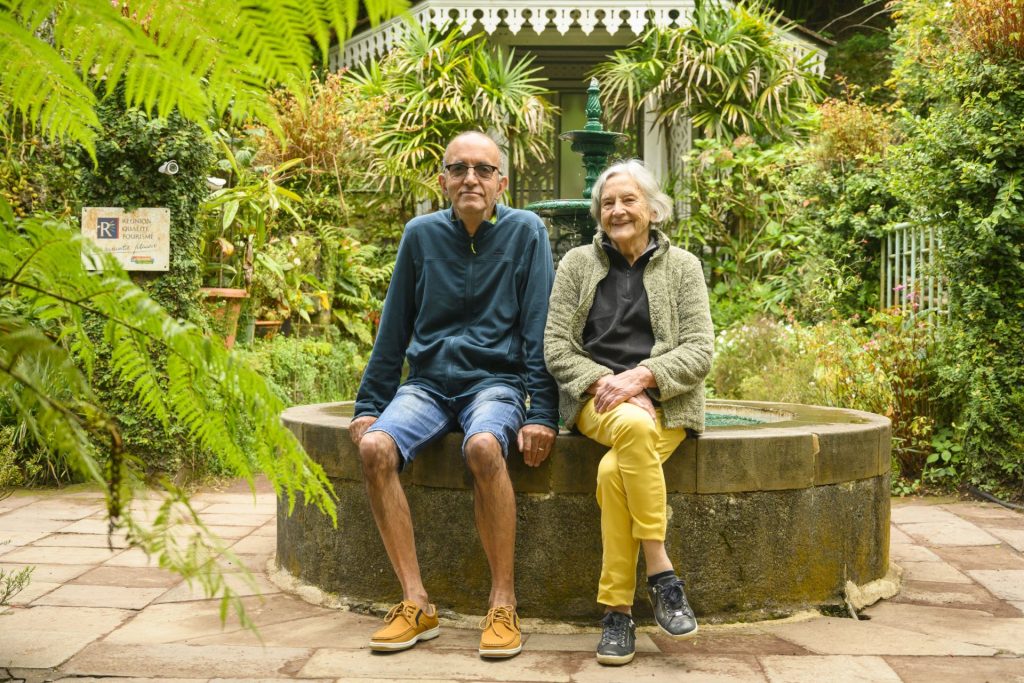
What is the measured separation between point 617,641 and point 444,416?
0.93 meters

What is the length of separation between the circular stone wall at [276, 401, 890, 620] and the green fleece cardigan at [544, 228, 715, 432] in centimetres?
15

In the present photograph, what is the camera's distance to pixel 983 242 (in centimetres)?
523

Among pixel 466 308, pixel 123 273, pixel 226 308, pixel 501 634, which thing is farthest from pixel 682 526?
pixel 226 308

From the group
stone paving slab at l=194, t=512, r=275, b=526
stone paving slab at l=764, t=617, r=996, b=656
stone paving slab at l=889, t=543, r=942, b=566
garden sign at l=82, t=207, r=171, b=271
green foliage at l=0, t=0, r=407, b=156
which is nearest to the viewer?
green foliage at l=0, t=0, r=407, b=156

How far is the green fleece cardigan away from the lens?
Result: 3.17 metres

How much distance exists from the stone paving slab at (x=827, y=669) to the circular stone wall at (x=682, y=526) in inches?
16.9

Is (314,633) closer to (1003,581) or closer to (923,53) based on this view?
(1003,581)

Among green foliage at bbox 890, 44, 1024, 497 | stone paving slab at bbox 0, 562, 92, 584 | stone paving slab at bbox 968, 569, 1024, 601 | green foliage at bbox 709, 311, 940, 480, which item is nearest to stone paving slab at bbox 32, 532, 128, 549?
stone paving slab at bbox 0, 562, 92, 584

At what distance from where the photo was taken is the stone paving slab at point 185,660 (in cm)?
274

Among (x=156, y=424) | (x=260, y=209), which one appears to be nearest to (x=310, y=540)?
(x=156, y=424)

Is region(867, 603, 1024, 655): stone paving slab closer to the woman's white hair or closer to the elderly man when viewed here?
the elderly man

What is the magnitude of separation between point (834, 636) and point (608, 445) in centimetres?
91

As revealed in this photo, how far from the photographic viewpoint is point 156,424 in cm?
538

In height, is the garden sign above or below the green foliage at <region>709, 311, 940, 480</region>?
above
